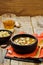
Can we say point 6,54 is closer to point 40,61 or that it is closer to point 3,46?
point 3,46

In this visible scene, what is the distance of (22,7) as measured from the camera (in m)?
2.26

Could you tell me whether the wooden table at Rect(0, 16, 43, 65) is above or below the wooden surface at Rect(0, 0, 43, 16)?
below

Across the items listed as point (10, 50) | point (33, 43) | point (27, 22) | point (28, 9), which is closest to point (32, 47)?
point (33, 43)

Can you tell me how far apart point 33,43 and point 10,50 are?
6.7 inches

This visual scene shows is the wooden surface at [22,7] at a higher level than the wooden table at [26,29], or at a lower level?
higher

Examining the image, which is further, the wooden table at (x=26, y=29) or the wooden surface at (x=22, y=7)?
the wooden surface at (x=22, y=7)

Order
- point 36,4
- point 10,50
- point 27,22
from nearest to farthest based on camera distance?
1. point 10,50
2. point 27,22
3. point 36,4

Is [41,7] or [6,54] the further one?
[41,7]

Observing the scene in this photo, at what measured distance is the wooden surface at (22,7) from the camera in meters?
2.23

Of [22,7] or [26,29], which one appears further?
[22,7]

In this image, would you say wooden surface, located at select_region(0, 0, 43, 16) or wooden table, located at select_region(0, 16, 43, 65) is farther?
wooden surface, located at select_region(0, 0, 43, 16)

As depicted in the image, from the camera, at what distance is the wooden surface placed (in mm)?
2230

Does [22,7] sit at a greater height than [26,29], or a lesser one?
greater

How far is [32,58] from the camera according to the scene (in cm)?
104
